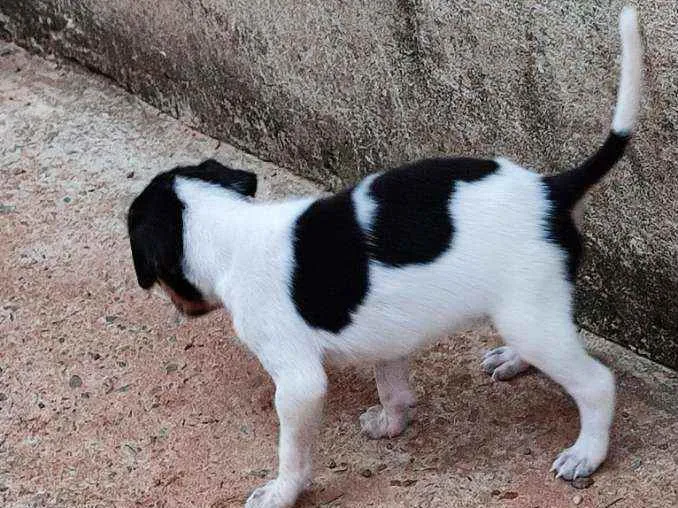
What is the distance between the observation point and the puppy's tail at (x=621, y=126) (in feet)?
10.5

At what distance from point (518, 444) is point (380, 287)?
0.81m

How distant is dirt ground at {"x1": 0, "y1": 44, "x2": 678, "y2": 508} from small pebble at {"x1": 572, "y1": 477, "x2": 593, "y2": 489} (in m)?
0.01

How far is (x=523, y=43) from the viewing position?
3.78 meters

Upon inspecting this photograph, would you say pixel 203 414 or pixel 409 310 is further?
pixel 203 414

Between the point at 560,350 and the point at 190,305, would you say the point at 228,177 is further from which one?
the point at 560,350

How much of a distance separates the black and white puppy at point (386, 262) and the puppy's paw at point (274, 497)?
0.17ft

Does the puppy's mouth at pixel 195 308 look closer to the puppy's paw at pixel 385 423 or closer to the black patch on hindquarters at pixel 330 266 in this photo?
the black patch on hindquarters at pixel 330 266

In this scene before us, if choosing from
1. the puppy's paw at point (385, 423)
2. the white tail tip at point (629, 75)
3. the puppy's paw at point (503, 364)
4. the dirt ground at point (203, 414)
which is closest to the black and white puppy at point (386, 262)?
the white tail tip at point (629, 75)

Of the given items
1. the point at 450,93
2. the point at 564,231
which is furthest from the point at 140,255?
the point at 450,93

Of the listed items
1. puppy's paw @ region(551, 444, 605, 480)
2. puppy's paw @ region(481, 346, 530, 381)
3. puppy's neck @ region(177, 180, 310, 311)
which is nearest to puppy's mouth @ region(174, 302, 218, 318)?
puppy's neck @ region(177, 180, 310, 311)

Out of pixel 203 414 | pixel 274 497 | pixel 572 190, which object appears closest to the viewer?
pixel 572 190

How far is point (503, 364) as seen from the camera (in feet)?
13.2

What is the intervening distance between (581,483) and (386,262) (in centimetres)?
91

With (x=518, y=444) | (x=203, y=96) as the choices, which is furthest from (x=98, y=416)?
(x=203, y=96)
